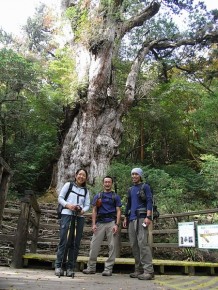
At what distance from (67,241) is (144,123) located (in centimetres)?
1387

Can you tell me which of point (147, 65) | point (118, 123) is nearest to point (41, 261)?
point (118, 123)

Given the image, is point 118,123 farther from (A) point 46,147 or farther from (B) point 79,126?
(A) point 46,147

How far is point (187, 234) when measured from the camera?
6.37 metres

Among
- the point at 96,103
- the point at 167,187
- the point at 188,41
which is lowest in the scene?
the point at 167,187

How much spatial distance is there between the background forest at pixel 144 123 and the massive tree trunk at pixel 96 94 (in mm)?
590

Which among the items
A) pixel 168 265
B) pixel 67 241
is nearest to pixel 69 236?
pixel 67 241

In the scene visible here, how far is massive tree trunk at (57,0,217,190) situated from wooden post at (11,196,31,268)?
277 inches

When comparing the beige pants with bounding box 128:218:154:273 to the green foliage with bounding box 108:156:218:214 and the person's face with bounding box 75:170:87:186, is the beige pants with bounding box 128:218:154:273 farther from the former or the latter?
the green foliage with bounding box 108:156:218:214

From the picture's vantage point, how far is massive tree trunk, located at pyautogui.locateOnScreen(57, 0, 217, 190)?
13336 millimetres

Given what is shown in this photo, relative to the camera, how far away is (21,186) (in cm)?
1346

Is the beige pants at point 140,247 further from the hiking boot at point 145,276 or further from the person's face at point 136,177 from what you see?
the person's face at point 136,177

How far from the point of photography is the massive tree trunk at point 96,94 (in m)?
13.3

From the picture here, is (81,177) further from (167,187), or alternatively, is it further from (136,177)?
(167,187)

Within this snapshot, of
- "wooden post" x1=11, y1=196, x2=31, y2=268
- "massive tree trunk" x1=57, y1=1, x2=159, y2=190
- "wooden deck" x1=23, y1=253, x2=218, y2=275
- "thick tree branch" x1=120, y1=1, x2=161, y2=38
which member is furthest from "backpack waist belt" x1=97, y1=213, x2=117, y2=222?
"thick tree branch" x1=120, y1=1, x2=161, y2=38
